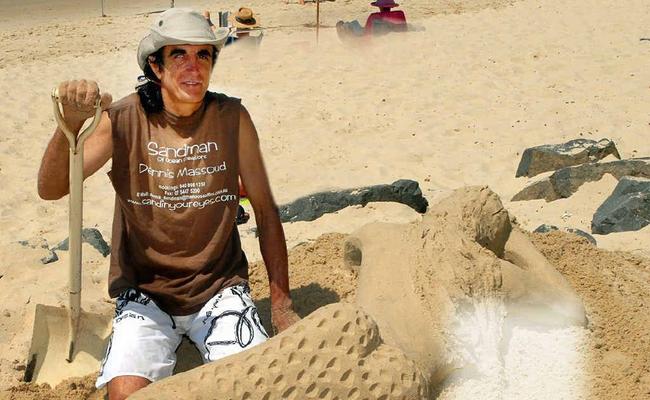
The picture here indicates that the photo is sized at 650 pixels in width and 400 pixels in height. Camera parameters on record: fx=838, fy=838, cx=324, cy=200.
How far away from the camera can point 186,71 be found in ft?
8.71

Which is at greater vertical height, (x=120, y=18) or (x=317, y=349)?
(x=317, y=349)

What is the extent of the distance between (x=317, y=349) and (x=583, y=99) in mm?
6484

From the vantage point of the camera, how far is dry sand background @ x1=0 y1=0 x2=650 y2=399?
3.40 metres

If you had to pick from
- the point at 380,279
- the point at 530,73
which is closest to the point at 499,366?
the point at 380,279

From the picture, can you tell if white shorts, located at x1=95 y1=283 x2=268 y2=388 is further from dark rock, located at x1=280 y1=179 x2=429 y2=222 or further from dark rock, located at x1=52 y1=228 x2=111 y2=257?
dark rock, located at x1=280 y1=179 x2=429 y2=222

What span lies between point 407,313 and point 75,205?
1.13 meters

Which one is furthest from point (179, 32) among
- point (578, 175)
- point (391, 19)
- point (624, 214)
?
point (391, 19)

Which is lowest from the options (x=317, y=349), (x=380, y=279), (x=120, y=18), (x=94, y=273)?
(x=120, y=18)

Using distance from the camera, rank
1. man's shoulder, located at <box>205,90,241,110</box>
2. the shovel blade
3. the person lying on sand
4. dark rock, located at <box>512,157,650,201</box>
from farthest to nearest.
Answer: the person lying on sand
dark rock, located at <box>512,157,650,201</box>
the shovel blade
man's shoulder, located at <box>205,90,241,110</box>

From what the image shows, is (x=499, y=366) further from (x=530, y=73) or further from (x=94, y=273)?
(x=530, y=73)

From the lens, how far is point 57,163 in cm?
268

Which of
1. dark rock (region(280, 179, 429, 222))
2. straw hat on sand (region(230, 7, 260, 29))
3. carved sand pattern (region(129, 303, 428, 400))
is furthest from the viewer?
straw hat on sand (region(230, 7, 260, 29))

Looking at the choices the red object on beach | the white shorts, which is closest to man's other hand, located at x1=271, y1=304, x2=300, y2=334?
the white shorts

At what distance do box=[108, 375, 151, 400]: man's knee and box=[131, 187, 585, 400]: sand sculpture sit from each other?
22.5 inches
